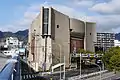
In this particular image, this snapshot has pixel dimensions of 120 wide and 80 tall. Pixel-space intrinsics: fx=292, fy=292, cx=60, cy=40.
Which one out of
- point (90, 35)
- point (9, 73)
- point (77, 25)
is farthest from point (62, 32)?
point (9, 73)

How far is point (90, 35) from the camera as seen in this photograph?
15062cm

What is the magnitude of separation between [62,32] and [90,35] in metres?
30.2

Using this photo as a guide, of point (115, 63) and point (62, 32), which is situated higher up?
point (62, 32)

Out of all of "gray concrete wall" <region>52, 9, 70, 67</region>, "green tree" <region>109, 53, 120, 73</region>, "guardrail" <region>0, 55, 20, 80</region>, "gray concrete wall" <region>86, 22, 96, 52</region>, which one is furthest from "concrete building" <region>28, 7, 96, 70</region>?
"guardrail" <region>0, 55, 20, 80</region>

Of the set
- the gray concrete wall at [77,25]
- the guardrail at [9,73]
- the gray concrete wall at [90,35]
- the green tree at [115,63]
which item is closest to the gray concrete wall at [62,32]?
the gray concrete wall at [77,25]

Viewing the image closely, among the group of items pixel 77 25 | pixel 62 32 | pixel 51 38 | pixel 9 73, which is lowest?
pixel 9 73

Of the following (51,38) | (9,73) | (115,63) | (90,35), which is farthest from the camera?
(90,35)

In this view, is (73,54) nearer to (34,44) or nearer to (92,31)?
(34,44)

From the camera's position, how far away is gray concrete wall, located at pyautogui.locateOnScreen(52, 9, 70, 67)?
11891cm

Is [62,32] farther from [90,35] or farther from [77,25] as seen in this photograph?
[90,35]

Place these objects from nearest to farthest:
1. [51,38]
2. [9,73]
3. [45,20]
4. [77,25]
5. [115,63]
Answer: [9,73]
[115,63]
[45,20]
[51,38]
[77,25]

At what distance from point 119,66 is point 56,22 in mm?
62999

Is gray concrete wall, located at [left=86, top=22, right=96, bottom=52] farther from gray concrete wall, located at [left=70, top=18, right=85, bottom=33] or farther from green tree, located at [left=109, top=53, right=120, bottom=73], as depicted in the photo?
green tree, located at [left=109, top=53, right=120, bottom=73]

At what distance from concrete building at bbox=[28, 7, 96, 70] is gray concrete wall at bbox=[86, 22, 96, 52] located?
37.0 ft
